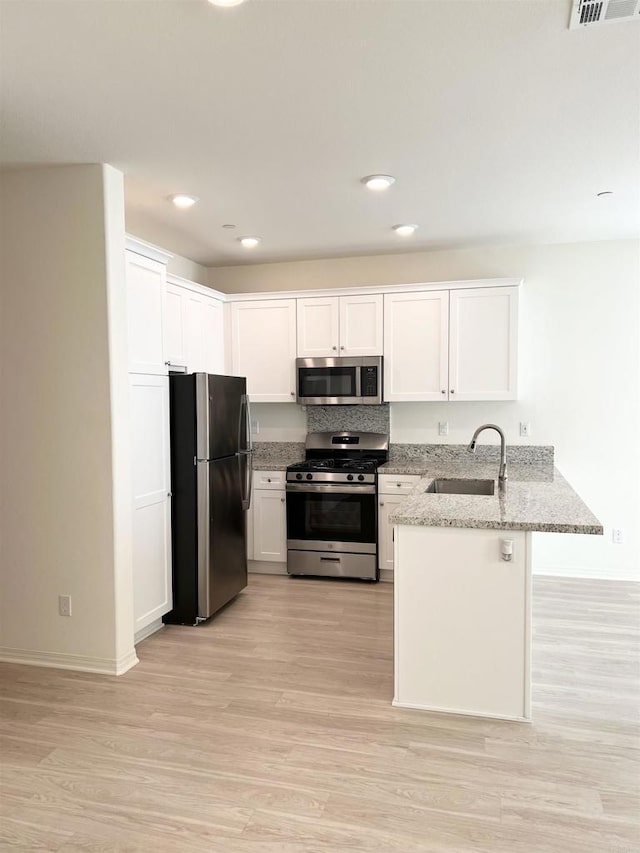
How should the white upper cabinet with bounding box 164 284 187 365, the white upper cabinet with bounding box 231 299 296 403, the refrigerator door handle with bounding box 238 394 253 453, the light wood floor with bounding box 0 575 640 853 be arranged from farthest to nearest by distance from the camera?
the white upper cabinet with bounding box 231 299 296 403
the refrigerator door handle with bounding box 238 394 253 453
the white upper cabinet with bounding box 164 284 187 365
the light wood floor with bounding box 0 575 640 853

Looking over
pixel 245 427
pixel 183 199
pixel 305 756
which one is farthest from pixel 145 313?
pixel 305 756

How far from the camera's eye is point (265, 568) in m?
5.15

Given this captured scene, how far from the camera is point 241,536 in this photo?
4.42 metres

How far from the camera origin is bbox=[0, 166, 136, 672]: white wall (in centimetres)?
315

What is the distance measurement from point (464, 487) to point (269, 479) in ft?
5.65

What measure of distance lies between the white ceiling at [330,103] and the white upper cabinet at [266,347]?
1.26 meters

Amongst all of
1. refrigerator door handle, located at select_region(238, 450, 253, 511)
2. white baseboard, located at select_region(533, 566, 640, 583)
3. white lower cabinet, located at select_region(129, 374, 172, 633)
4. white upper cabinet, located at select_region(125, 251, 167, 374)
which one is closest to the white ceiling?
white upper cabinet, located at select_region(125, 251, 167, 374)

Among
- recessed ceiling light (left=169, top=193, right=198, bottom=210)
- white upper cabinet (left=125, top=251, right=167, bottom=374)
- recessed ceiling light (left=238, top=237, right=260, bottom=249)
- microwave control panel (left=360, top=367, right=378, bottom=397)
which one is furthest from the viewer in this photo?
microwave control panel (left=360, top=367, right=378, bottom=397)

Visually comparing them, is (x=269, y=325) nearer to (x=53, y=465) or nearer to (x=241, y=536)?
(x=241, y=536)

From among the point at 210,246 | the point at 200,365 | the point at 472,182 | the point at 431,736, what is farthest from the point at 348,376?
the point at 431,736

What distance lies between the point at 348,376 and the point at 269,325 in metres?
0.80

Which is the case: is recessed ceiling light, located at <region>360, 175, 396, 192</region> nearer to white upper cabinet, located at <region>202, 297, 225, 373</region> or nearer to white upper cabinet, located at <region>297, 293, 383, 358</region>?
white upper cabinet, located at <region>297, 293, 383, 358</region>

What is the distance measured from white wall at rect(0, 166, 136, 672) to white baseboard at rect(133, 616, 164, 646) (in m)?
0.25

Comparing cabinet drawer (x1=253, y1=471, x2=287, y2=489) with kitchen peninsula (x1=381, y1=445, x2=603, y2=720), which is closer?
kitchen peninsula (x1=381, y1=445, x2=603, y2=720)
